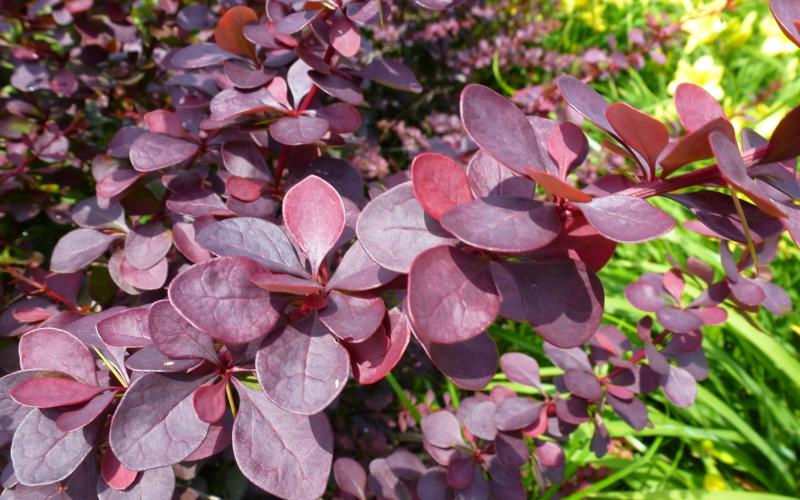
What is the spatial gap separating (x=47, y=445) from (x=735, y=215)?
57 cm

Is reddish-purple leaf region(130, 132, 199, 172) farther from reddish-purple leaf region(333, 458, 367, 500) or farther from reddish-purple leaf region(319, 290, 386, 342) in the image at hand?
reddish-purple leaf region(333, 458, 367, 500)

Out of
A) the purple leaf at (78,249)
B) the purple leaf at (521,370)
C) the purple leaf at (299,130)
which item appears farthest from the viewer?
the purple leaf at (521,370)

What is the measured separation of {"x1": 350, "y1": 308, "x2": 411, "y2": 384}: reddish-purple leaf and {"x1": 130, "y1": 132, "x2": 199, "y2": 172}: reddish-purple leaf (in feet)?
1.11

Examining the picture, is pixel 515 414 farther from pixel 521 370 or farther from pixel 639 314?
pixel 639 314

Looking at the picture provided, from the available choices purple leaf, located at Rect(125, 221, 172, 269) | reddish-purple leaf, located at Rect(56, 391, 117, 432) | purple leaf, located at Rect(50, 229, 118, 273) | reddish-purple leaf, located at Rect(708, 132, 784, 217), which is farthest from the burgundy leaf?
purple leaf, located at Rect(50, 229, 118, 273)

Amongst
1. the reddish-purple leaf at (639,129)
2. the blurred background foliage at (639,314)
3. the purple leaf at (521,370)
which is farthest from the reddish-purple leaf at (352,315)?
the blurred background foliage at (639,314)

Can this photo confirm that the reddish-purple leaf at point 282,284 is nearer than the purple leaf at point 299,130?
Yes

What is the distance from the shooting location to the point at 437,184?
0.37m

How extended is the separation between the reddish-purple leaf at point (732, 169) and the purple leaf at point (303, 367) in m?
0.28

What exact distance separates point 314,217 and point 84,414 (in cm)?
24

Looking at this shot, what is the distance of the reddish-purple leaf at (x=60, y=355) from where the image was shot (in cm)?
48

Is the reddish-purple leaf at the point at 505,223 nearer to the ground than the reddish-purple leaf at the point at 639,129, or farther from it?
nearer to the ground

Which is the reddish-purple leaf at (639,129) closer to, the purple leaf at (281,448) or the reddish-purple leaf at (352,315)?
the reddish-purple leaf at (352,315)

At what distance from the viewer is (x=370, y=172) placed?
133cm
